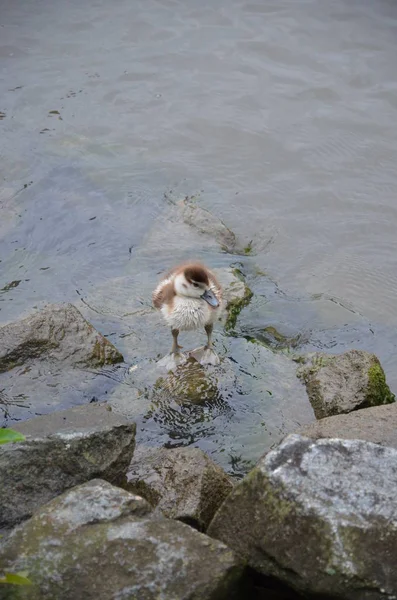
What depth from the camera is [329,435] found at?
13.7ft

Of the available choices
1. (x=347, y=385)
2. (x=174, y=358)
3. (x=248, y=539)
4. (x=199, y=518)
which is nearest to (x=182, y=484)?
(x=199, y=518)

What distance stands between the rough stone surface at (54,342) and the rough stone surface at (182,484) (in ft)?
4.27

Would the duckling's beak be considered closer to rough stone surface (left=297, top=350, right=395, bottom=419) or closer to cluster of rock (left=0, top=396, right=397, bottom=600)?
rough stone surface (left=297, top=350, right=395, bottom=419)

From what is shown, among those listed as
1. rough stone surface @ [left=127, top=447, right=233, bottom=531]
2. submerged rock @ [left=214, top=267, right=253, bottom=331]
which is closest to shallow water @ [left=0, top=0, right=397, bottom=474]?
submerged rock @ [left=214, top=267, right=253, bottom=331]

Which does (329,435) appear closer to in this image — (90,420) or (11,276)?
(90,420)

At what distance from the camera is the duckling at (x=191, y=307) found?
5844 millimetres

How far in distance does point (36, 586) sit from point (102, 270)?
177 inches

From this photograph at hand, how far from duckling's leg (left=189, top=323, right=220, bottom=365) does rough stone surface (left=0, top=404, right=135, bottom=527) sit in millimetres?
1565

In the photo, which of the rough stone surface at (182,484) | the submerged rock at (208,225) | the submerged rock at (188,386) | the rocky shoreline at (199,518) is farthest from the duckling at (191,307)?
the submerged rock at (208,225)

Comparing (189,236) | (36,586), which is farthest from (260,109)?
(36,586)

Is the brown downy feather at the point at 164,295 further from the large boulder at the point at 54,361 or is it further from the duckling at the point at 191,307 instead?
the large boulder at the point at 54,361

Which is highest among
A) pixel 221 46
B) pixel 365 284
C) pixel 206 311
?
pixel 221 46

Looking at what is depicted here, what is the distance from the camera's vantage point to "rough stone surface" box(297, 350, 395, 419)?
17.1ft

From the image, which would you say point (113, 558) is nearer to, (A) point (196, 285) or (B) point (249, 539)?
(B) point (249, 539)
